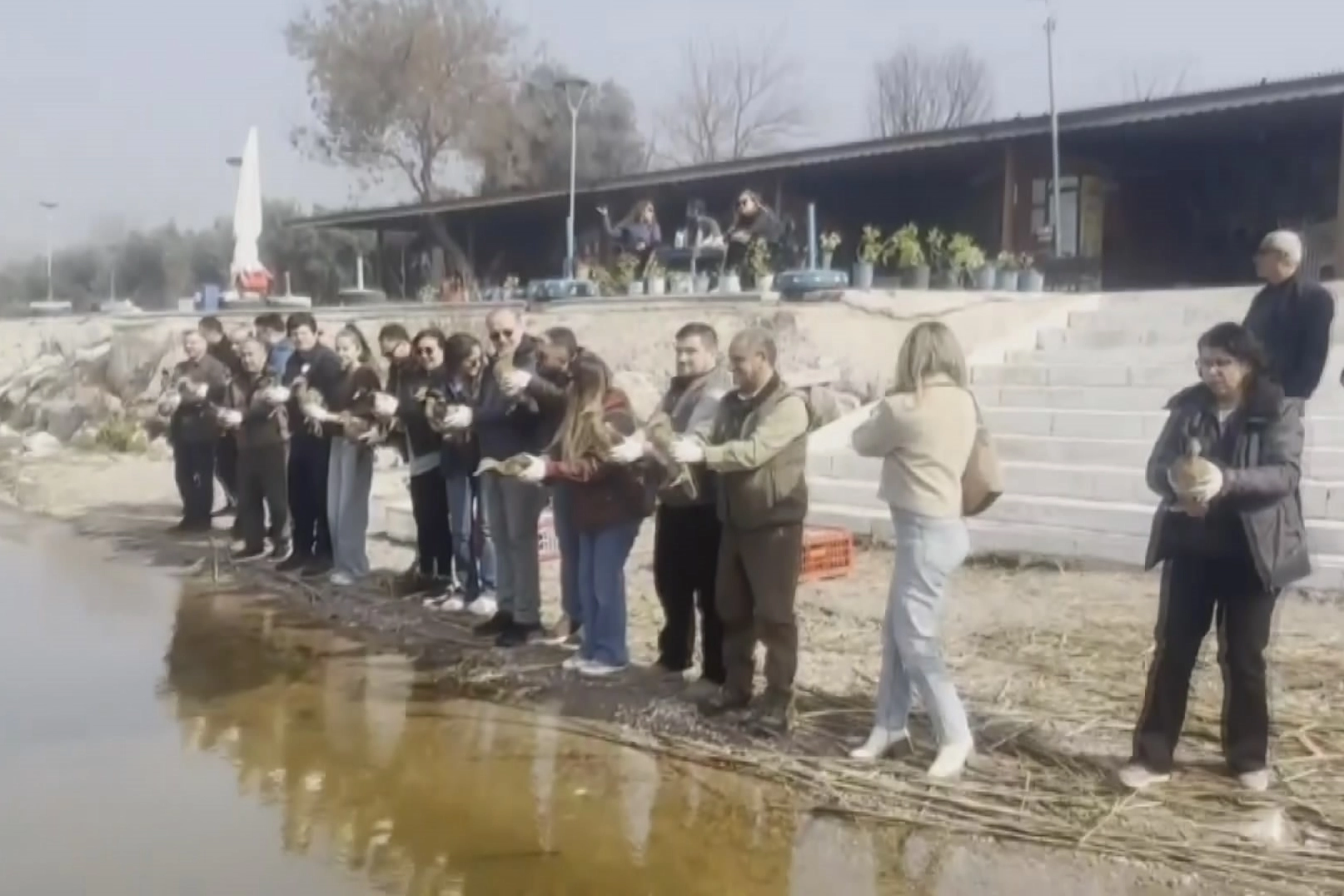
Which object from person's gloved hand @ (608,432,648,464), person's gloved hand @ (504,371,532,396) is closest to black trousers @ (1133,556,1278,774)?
person's gloved hand @ (608,432,648,464)

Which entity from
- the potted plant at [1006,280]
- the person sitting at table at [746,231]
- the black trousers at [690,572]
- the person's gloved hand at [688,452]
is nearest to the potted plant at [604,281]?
the person sitting at table at [746,231]

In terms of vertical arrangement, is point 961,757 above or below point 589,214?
below

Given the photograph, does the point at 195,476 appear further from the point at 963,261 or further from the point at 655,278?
the point at 963,261

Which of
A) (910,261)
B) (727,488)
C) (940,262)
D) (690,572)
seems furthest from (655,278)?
(727,488)

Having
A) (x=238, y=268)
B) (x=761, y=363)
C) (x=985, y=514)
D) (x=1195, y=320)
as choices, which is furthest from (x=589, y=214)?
(x=761, y=363)

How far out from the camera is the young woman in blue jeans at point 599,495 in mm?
6422

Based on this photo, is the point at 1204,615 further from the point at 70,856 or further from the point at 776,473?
the point at 70,856

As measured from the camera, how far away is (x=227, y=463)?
11133mm

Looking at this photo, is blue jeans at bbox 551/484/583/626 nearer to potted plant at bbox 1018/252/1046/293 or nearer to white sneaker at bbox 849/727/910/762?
white sneaker at bbox 849/727/910/762

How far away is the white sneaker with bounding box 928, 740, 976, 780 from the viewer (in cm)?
514

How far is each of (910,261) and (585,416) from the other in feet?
30.6

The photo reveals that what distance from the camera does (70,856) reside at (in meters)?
4.64

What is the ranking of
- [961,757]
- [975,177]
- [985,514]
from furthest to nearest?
[975,177], [985,514], [961,757]

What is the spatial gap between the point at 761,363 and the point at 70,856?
3.02 meters
